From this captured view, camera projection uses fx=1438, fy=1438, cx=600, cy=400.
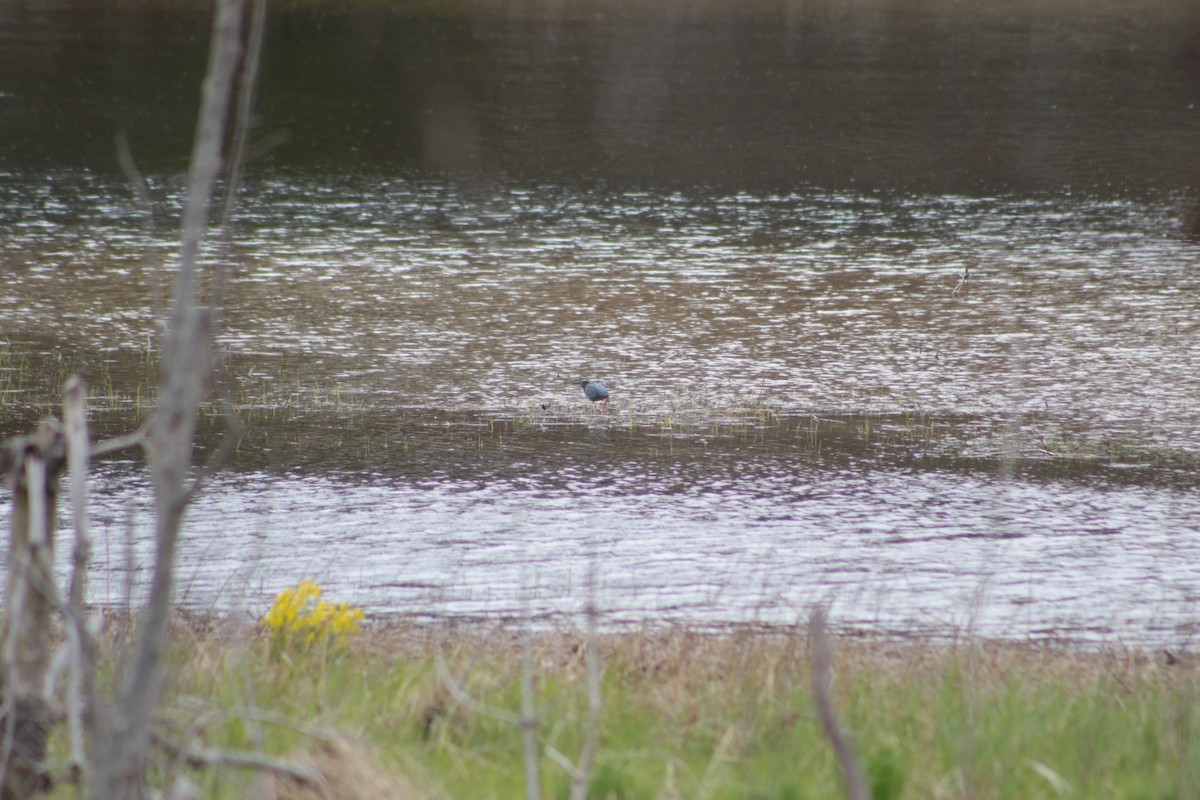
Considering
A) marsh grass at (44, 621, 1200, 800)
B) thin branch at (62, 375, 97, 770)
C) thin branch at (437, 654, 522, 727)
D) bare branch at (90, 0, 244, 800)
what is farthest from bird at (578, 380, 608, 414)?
bare branch at (90, 0, 244, 800)

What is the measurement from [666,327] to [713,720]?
42.8ft

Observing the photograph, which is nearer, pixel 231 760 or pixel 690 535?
pixel 231 760

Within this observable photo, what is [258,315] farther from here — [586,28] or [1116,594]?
[586,28]

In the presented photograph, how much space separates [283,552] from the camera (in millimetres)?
9805

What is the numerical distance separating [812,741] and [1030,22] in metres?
45.6

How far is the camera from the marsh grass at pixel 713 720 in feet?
12.5

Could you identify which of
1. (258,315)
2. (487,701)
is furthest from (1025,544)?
(258,315)

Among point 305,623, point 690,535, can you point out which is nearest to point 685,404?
point 690,535

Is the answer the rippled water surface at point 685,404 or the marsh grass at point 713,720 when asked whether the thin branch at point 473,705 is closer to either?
the marsh grass at point 713,720

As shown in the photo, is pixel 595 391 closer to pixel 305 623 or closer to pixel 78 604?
pixel 305 623

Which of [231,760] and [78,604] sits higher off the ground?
[78,604]

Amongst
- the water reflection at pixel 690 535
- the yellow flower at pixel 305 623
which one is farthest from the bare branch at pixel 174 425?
the water reflection at pixel 690 535

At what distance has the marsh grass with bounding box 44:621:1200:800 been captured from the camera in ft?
12.5

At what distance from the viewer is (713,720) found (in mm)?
4535
